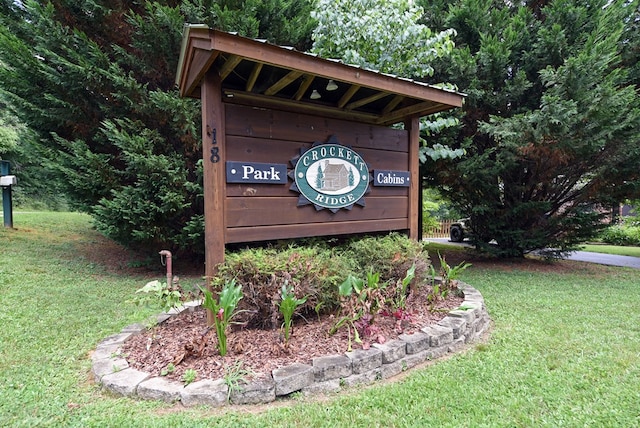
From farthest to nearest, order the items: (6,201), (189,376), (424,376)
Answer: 1. (6,201)
2. (424,376)
3. (189,376)

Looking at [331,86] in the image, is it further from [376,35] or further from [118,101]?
[118,101]

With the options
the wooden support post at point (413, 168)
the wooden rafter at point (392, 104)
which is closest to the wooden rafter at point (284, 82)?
the wooden rafter at point (392, 104)

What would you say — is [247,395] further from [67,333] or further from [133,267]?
[133,267]

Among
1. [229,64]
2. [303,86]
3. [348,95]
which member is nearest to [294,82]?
[303,86]

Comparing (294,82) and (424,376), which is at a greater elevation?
(294,82)

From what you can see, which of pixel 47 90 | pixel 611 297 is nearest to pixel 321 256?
pixel 611 297

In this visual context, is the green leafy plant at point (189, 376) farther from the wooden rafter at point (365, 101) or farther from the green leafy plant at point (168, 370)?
the wooden rafter at point (365, 101)

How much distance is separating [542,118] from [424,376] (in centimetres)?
408

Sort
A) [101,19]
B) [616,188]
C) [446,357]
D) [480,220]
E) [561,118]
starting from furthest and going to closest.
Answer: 1. [480,220]
2. [616,188]
3. [101,19]
4. [561,118]
5. [446,357]

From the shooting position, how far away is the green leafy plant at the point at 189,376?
1942 millimetres

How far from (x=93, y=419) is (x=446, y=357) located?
220 cm

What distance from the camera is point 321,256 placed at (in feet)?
9.38

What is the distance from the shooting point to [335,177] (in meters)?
3.14

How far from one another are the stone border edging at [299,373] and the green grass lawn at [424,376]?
6 cm
